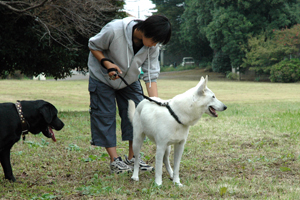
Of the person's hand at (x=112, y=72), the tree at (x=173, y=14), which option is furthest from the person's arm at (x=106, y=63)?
the tree at (x=173, y=14)

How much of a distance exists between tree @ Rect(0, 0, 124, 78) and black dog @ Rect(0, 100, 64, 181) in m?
5.21

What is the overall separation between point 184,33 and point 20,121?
1671 inches

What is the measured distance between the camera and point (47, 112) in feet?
13.2

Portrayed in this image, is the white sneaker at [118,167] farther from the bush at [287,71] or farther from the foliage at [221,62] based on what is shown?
the foliage at [221,62]

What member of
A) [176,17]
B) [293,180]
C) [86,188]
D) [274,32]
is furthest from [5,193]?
[176,17]

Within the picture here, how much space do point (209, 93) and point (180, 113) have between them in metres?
0.37

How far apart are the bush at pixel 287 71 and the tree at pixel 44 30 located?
23.6 metres

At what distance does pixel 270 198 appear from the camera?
3.45m

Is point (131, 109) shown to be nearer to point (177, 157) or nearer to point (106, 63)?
point (106, 63)

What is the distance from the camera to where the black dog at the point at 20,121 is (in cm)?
378

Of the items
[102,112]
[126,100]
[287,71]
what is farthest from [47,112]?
[287,71]

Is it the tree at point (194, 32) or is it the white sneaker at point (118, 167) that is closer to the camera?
the white sneaker at point (118, 167)

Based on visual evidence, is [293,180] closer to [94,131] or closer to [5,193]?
[94,131]

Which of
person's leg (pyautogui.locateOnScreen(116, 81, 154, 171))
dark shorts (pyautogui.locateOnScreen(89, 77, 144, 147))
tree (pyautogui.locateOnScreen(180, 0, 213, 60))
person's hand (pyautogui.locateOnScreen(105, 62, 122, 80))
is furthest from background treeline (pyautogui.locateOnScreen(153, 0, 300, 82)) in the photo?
Answer: person's hand (pyautogui.locateOnScreen(105, 62, 122, 80))
